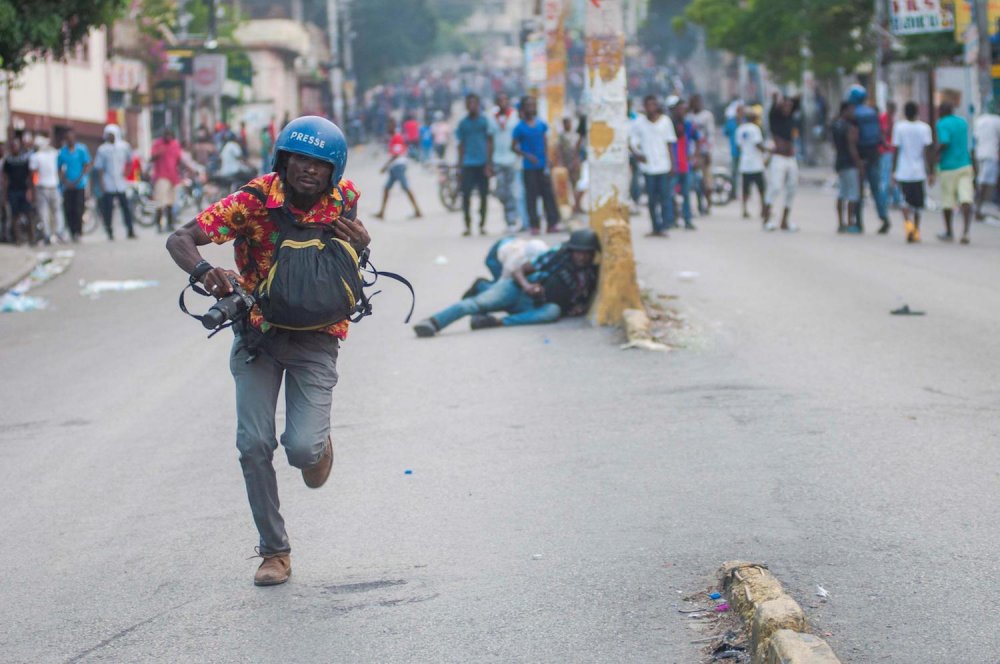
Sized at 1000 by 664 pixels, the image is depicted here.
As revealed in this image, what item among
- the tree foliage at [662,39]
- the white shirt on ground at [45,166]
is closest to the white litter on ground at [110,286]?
the white shirt on ground at [45,166]

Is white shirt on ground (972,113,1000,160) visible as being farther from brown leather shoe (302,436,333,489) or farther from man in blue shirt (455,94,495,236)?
brown leather shoe (302,436,333,489)

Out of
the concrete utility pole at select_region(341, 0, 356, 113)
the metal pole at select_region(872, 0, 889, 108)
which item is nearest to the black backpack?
the metal pole at select_region(872, 0, 889, 108)

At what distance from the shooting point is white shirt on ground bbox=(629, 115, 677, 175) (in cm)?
1977

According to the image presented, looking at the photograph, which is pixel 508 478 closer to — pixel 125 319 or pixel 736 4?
pixel 125 319

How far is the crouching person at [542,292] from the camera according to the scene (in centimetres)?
1248

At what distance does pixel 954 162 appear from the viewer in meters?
19.0

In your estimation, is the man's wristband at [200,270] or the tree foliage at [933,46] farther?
the tree foliage at [933,46]

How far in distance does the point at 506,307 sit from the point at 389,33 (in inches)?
2941

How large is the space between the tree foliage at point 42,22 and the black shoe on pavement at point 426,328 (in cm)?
756

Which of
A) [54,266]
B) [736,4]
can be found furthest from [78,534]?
[736,4]

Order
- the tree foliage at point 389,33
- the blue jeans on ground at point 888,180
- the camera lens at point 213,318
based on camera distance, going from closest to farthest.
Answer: the camera lens at point 213,318 → the blue jeans on ground at point 888,180 → the tree foliage at point 389,33

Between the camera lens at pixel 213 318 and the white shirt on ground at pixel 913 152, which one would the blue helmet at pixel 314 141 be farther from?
the white shirt on ground at pixel 913 152

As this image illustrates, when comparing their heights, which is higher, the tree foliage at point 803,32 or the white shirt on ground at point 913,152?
the tree foliage at point 803,32

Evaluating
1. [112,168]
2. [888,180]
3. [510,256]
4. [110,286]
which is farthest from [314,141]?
[888,180]
